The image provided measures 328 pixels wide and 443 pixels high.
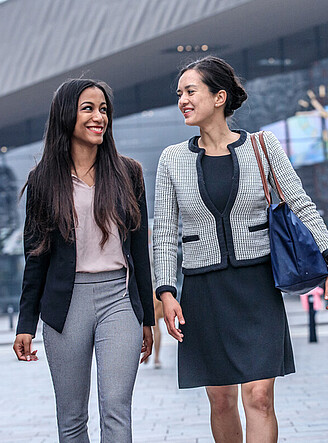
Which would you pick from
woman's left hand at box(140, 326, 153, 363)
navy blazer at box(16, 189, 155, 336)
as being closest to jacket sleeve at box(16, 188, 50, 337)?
navy blazer at box(16, 189, 155, 336)

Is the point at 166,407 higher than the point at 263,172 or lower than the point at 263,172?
lower

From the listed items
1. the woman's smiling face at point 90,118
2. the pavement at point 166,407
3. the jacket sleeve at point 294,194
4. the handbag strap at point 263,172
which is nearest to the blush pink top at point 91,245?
the woman's smiling face at point 90,118

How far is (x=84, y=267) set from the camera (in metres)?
3.60

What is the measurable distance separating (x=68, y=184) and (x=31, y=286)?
1.66ft

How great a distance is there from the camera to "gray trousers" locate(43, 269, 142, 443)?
11.6 ft

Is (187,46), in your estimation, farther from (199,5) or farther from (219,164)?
(219,164)

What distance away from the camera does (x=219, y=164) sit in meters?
3.99

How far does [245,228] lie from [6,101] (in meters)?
17.0

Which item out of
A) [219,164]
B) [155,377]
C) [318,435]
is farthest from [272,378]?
[155,377]

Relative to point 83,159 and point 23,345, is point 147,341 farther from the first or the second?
point 83,159

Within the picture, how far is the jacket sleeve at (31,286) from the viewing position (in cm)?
371

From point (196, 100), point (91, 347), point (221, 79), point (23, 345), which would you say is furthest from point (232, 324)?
point (221, 79)

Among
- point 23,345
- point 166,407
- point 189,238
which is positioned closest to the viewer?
point 23,345

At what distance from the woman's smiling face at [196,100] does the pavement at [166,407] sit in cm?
270
